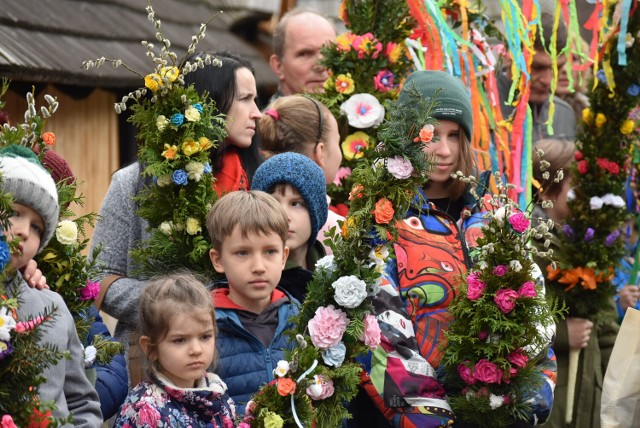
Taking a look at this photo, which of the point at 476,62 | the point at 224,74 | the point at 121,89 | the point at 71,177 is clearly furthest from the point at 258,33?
the point at 71,177

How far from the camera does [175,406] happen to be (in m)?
4.56

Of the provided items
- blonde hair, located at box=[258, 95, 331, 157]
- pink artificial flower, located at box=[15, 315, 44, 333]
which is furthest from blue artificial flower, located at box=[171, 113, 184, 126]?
pink artificial flower, located at box=[15, 315, 44, 333]

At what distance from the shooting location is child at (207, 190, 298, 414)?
4887 millimetres

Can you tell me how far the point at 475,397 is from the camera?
480 cm

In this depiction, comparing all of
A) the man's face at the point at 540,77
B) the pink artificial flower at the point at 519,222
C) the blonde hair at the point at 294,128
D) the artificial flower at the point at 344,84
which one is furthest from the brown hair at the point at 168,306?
the man's face at the point at 540,77

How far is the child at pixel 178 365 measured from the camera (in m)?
4.52

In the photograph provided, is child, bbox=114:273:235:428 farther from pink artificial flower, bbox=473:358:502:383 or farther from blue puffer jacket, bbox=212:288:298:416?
pink artificial flower, bbox=473:358:502:383

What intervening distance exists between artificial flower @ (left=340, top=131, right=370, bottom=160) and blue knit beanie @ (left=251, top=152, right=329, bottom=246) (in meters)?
1.27

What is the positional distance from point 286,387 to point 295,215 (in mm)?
1234

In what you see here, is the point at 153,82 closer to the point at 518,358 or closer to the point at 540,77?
the point at 518,358

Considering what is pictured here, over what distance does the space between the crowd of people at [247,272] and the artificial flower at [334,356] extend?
0.92ft

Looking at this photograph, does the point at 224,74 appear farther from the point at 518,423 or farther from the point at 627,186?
the point at 627,186

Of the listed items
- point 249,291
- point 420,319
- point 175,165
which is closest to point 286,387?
point 249,291

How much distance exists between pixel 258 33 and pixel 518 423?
31.0 ft
